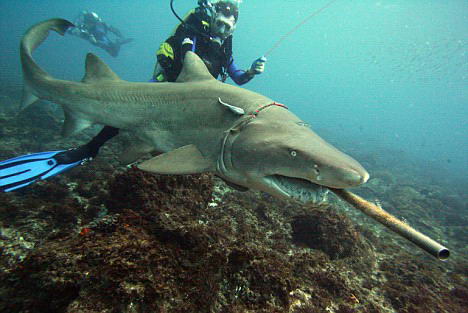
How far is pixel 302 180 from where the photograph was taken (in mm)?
2088

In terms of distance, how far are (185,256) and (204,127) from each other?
1.63 m

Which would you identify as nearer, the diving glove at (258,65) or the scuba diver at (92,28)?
the diving glove at (258,65)

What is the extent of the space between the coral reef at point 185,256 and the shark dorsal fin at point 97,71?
171 cm

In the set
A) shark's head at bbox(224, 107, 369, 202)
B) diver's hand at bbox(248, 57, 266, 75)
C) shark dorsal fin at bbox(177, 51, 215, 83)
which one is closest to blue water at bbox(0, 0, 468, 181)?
diver's hand at bbox(248, 57, 266, 75)

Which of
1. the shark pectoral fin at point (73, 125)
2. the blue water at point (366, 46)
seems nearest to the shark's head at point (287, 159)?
the shark pectoral fin at point (73, 125)

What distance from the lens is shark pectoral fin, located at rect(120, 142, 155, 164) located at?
10.9 feet

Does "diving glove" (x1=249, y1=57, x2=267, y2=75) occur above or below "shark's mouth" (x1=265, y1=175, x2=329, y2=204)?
above

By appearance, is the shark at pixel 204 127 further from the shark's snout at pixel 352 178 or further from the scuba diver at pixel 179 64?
the scuba diver at pixel 179 64

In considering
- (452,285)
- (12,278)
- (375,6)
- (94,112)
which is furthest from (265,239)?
(375,6)

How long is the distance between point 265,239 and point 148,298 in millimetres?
2780

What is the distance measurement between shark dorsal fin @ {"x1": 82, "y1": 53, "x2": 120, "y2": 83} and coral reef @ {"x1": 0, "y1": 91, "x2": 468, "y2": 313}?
1714 mm

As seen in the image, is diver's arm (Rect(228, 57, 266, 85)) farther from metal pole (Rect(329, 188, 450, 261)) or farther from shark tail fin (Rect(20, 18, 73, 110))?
metal pole (Rect(329, 188, 450, 261))

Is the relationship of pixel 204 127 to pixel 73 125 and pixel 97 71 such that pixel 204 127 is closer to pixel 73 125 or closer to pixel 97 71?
pixel 97 71

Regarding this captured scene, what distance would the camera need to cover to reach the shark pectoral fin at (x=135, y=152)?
3322 millimetres
